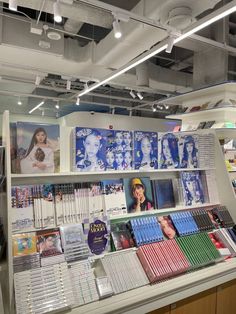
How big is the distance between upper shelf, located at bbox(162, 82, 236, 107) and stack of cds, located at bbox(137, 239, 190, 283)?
6.77 ft

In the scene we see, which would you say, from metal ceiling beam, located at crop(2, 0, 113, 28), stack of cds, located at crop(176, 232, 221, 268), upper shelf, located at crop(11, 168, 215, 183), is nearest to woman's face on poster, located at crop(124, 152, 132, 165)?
upper shelf, located at crop(11, 168, 215, 183)

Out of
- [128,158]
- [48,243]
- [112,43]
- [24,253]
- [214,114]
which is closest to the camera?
[24,253]

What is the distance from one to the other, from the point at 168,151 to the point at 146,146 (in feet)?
1.04

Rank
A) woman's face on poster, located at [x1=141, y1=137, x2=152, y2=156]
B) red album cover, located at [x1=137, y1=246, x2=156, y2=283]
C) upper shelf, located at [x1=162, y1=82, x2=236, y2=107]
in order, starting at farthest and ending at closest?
upper shelf, located at [x1=162, y1=82, x2=236, y2=107] → woman's face on poster, located at [x1=141, y1=137, x2=152, y2=156] → red album cover, located at [x1=137, y1=246, x2=156, y2=283]

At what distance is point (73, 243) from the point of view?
7.25ft

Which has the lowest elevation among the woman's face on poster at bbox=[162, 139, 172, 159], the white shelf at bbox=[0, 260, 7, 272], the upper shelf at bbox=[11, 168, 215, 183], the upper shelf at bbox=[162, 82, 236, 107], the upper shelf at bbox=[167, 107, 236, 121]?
the white shelf at bbox=[0, 260, 7, 272]

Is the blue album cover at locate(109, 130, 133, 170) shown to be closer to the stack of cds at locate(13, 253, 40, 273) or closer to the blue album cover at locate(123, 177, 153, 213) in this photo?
the blue album cover at locate(123, 177, 153, 213)

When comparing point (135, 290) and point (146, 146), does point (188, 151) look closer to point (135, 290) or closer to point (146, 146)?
point (146, 146)

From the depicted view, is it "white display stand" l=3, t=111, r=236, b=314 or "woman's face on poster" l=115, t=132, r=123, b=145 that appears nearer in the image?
"white display stand" l=3, t=111, r=236, b=314

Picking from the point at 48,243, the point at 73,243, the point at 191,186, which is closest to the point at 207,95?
the point at 191,186

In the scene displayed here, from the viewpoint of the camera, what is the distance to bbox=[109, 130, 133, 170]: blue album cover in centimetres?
258

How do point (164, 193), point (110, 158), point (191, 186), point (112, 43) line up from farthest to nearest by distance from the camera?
1. point (112, 43)
2. point (191, 186)
3. point (164, 193)
4. point (110, 158)

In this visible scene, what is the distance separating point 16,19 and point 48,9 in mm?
1108

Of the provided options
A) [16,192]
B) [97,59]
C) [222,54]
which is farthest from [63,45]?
[16,192]
